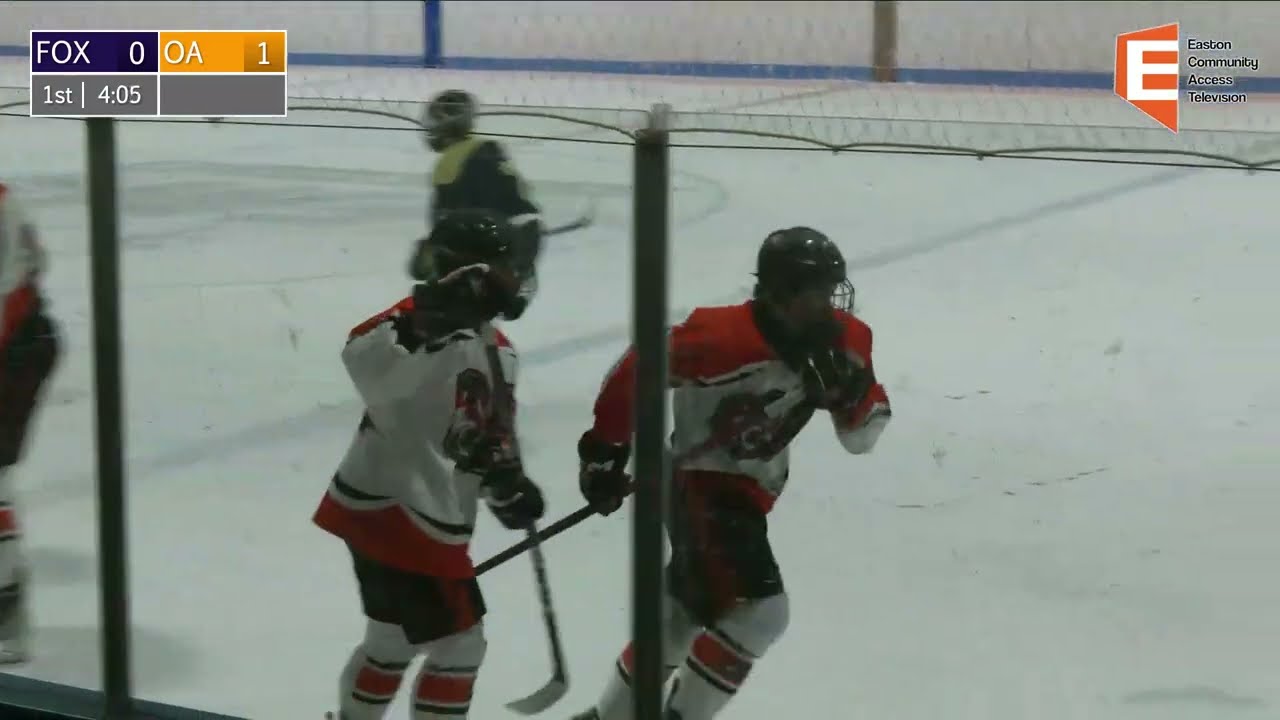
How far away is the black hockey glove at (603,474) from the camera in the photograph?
1.50 meters

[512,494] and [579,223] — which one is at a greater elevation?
[579,223]

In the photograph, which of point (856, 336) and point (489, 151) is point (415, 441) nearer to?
point (489, 151)

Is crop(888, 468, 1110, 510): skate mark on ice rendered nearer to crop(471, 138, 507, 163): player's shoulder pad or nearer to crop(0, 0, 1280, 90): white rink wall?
crop(471, 138, 507, 163): player's shoulder pad

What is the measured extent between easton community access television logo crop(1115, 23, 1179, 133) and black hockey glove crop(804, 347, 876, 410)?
5076 mm

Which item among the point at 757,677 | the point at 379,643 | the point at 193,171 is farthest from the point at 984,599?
the point at 193,171

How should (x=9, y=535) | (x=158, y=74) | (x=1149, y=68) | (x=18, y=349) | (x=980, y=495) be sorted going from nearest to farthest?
1. (x=18, y=349)
2. (x=9, y=535)
3. (x=980, y=495)
4. (x=158, y=74)
5. (x=1149, y=68)

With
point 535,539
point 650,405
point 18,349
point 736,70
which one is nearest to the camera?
point 650,405

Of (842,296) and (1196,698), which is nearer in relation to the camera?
(842,296)

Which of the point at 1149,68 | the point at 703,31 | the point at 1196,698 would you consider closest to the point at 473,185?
the point at 1196,698

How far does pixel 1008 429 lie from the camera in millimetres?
2904

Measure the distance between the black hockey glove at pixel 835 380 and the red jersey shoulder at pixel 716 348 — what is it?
4 cm

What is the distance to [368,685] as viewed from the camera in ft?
5.53

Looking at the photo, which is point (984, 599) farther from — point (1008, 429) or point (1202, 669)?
point (1008, 429)

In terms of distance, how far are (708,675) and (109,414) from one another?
26.4 inches
